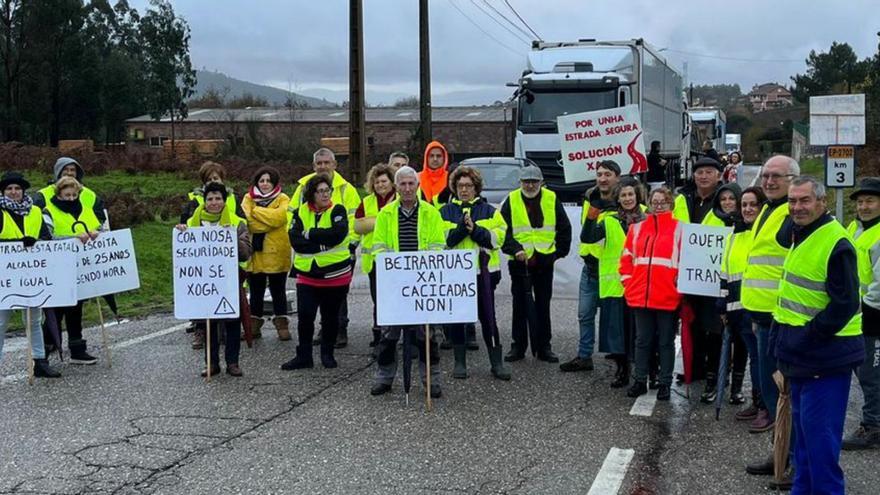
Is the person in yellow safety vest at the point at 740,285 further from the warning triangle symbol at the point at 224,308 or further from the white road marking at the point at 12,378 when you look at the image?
the white road marking at the point at 12,378

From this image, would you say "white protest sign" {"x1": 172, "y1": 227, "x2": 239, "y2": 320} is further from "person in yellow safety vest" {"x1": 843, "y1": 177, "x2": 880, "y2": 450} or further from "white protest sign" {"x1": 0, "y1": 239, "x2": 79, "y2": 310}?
"person in yellow safety vest" {"x1": 843, "y1": 177, "x2": 880, "y2": 450}

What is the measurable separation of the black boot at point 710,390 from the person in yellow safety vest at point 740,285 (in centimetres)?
38

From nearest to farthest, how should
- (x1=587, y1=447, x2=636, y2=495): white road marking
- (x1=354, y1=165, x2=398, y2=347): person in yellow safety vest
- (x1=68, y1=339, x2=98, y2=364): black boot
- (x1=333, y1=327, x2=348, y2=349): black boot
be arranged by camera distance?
(x1=587, y1=447, x2=636, y2=495): white road marking
(x1=68, y1=339, x2=98, y2=364): black boot
(x1=354, y1=165, x2=398, y2=347): person in yellow safety vest
(x1=333, y1=327, x2=348, y2=349): black boot

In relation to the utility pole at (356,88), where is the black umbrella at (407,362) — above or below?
below

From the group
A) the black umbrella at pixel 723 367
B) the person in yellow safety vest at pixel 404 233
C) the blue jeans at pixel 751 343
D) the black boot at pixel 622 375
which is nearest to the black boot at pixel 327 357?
the person in yellow safety vest at pixel 404 233

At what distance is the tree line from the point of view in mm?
51250

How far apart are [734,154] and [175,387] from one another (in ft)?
80.1

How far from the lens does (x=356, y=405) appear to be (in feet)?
25.4

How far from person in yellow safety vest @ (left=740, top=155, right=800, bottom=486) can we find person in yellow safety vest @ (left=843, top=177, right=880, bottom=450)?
2.07ft

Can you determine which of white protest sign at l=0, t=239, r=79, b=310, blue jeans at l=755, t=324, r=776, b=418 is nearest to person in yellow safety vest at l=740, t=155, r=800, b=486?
blue jeans at l=755, t=324, r=776, b=418

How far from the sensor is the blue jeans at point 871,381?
678 centimetres

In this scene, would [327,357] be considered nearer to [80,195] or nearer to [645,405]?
[80,195]

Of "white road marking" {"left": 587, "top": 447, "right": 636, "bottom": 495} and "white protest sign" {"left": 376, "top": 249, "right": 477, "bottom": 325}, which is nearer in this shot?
"white road marking" {"left": 587, "top": 447, "right": 636, "bottom": 495}

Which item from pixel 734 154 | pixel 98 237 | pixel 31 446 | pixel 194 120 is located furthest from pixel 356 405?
pixel 194 120
